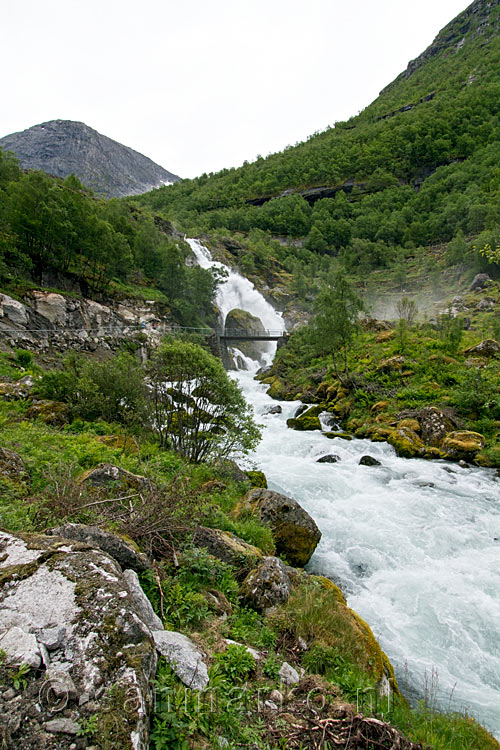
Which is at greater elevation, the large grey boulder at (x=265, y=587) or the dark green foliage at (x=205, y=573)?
the dark green foliage at (x=205, y=573)

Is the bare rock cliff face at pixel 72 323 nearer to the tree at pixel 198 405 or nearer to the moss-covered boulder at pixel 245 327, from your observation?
the tree at pixel 198 405

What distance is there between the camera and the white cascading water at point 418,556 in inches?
225

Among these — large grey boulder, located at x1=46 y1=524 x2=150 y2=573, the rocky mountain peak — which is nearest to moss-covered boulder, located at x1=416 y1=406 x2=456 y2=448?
large grey boulder, located at x1=46 y1=524 x2=150 y2=573

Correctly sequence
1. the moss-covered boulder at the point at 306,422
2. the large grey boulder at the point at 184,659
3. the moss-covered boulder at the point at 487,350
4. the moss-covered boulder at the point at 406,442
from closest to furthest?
1. the large grey boulder at the point at 184,659
2. the moss-covered boulder at the point at 406,442
3. the moss-covered boulder at the point at 306,422
4. the moss-covered boulder at the point at 487,350

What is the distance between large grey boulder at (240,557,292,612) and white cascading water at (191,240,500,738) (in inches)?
81.9

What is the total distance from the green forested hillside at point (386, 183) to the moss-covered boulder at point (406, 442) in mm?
62314

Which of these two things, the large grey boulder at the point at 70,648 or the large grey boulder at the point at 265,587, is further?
the large grey boulder at the point at 265,587

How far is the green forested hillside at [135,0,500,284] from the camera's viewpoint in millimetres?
77438

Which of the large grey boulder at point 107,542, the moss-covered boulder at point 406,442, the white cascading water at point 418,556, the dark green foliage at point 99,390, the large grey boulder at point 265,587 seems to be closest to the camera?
the large grey boulder at point 107,542

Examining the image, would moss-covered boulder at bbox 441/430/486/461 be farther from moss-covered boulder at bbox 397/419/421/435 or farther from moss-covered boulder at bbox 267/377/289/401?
moss-covered boulder at bbox 267/377/289/401

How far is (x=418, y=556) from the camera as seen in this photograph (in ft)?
28.3

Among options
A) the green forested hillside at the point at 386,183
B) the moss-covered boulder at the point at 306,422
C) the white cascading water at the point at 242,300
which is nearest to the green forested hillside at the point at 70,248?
the white cascading water at the point at 242,300

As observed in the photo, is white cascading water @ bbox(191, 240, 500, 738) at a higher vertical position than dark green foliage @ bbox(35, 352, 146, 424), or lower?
lower

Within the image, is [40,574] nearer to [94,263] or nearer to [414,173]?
[94,263]
